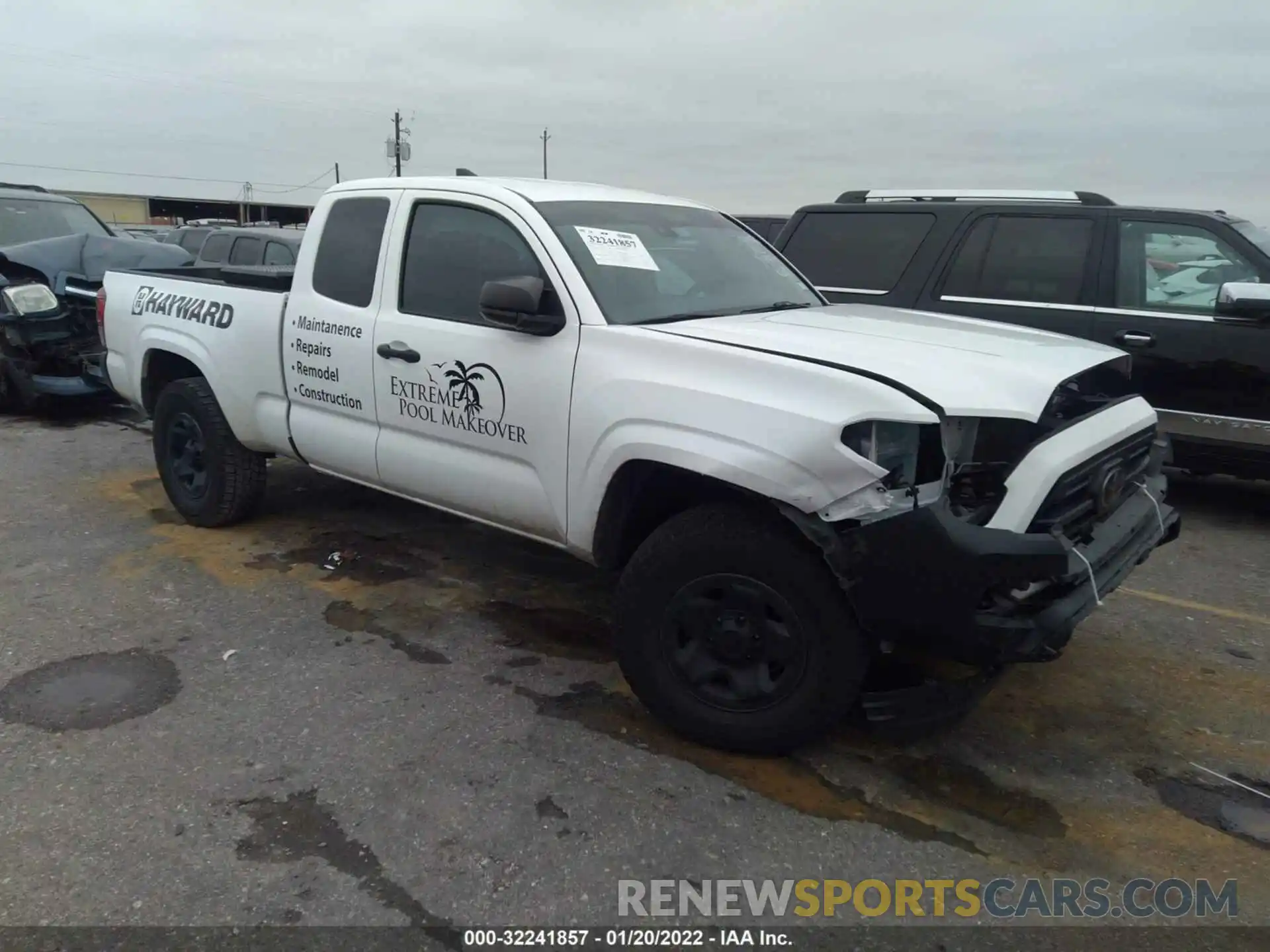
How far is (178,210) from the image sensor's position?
1896 inches

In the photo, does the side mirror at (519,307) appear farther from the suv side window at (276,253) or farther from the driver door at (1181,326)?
the suv side window at (276,253)

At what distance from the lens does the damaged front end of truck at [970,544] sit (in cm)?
267

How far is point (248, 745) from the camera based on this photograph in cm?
326

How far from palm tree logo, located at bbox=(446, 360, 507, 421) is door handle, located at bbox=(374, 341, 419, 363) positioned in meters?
0.22

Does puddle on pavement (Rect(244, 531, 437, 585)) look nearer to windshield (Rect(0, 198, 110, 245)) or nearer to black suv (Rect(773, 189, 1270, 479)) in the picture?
black suv (Rect(773, 189, 1270, 479))

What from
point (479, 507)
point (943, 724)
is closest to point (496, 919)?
point (943, 724)

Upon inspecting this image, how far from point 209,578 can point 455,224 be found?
2188 millimetres

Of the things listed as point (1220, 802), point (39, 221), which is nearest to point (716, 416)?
point (1220, 802)

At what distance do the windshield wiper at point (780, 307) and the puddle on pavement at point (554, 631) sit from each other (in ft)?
5.00

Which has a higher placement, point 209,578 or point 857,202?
point 857,202

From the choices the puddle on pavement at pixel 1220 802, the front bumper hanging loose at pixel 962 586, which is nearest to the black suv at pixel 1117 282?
the puddle on pavement at pixel 1220 802

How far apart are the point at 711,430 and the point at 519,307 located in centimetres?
91

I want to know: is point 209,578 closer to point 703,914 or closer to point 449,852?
point 449,852

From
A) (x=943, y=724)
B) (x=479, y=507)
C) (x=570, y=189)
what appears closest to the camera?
(x=943, y=724)
